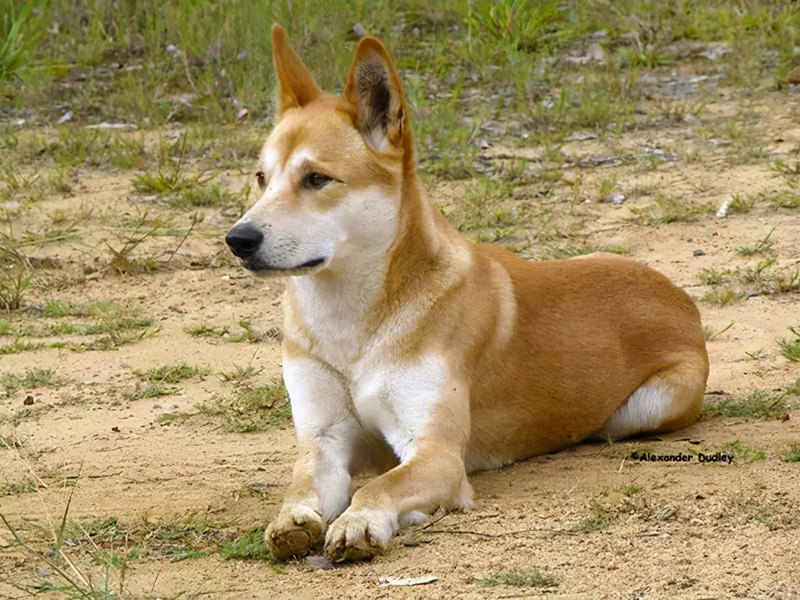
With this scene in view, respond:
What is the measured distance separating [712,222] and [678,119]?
1.92m

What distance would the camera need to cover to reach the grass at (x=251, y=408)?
5207 millimetres

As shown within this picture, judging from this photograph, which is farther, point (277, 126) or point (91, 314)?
point (91, 314)

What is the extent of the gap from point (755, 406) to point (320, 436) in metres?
1.98

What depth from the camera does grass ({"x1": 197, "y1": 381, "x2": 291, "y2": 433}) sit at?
5.21m

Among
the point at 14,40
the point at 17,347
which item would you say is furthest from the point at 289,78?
the point at 14,40

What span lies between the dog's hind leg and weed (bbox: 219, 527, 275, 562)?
5.66ft

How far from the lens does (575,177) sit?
27.2 ft

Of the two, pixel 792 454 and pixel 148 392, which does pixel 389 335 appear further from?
pixel 148 392

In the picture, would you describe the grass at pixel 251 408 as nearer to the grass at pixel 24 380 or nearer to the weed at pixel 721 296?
the grass at pixel 24 380

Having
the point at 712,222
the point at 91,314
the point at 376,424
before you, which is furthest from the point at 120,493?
the point at 712,222

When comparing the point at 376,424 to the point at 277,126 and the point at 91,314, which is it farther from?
the point at 91,314

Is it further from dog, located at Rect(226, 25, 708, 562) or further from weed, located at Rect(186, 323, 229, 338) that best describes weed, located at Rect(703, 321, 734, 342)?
weed, located at Rect(186, 323, 229, 338)

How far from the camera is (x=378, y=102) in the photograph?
423 cm

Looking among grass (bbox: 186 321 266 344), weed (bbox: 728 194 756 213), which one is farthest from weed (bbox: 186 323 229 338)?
weed (bbox: 728 194 756 213)
